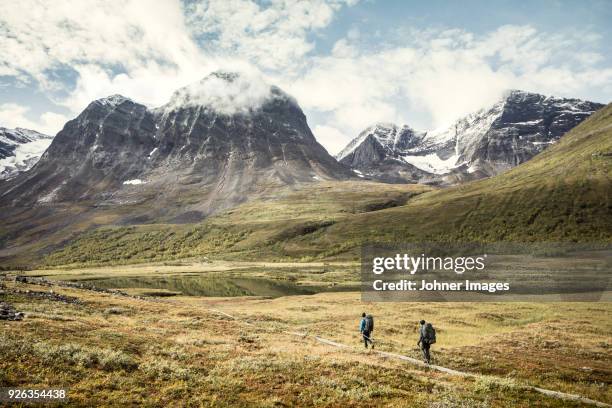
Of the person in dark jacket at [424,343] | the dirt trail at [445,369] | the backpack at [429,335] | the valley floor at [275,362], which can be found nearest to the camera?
the valley floor at [275,362]

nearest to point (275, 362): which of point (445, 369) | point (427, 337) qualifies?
point (427, 337)

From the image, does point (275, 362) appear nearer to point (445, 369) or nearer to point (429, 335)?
point (429, 335)

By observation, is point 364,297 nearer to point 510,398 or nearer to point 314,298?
point 314,298

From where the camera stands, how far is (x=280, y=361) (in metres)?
27.8

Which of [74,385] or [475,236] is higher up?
[475,236]

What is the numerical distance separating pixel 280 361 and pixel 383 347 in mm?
14603

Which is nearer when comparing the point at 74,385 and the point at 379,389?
the point at 74,385

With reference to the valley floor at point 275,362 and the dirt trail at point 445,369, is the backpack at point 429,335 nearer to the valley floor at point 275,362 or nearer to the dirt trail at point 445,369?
the dirt trail at point 445,369

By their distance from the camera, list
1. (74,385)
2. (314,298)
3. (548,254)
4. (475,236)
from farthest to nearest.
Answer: (475,236) → (548,254) → (314,298) → (74,385)

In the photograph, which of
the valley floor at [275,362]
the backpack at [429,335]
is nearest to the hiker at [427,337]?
the backpack at [429,335]

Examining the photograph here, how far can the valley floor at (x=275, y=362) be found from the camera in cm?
2038

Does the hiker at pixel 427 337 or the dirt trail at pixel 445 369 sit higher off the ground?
the hiker at pixel 427 337

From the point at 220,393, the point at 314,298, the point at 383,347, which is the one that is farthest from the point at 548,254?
the point at 220,393

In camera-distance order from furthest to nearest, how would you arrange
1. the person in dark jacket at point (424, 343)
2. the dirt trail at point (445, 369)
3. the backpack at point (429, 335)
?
the person in dark jacket at point (424, 343) → the backpack at point (429, 335) → the dirt trail at point (445, 369)
